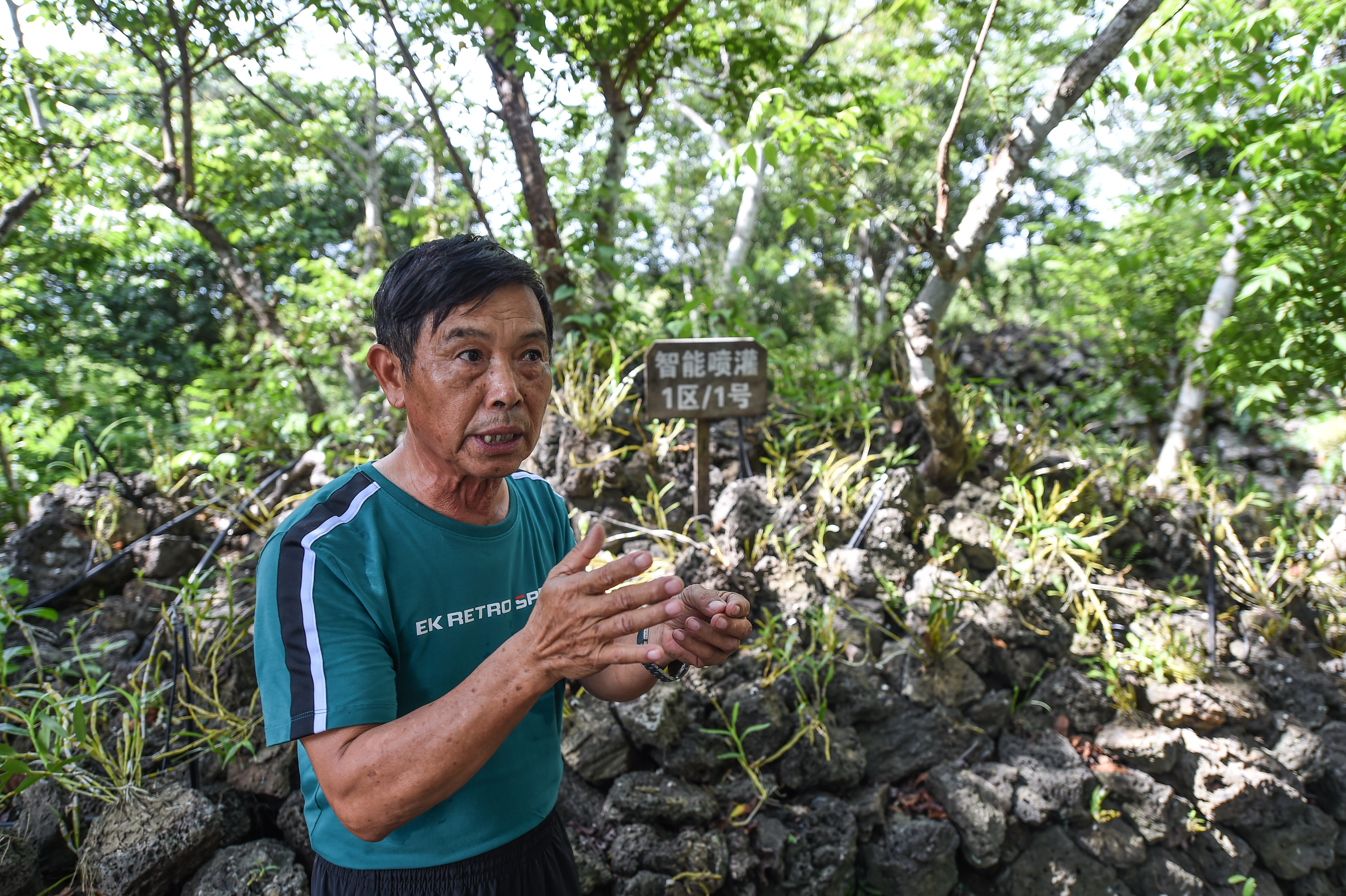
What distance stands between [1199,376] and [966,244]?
2425 mm

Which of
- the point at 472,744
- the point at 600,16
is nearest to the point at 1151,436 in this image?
the point at 600,16

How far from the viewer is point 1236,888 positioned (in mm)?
2854

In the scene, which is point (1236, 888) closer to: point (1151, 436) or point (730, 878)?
point (730, 878)

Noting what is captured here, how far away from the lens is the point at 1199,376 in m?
4.73

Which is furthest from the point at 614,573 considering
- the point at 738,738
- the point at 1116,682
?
the point at 1116,682

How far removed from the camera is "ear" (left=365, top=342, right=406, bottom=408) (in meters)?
A: 1.33

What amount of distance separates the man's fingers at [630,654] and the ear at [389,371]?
65 cm

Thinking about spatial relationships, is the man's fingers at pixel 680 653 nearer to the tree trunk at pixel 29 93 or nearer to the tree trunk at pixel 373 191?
the tree trunk at pixel 29 93

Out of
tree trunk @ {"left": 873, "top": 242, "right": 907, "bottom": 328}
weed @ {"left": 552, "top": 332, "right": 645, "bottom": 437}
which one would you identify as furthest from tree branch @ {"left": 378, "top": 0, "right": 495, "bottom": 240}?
tree trunk @ {"left": 873, "top": 242, "right": 907, "bottom": 328}

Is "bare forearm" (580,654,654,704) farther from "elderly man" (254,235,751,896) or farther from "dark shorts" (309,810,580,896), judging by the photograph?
"dark shorts" (309,810,580,896)

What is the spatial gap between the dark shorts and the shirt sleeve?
1.25 ft

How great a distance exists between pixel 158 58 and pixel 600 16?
2579 millimetres

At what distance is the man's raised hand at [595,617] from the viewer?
3.18 ft

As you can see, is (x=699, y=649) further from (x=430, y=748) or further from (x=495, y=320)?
(x=495, y=320)
